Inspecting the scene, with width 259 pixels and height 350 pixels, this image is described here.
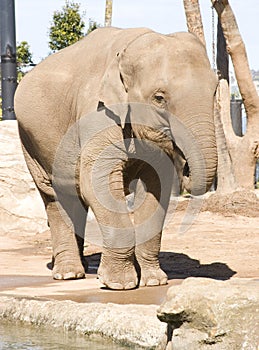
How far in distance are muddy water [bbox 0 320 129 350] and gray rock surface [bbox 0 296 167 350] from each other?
0.05 metres

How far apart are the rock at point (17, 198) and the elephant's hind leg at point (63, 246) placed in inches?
132

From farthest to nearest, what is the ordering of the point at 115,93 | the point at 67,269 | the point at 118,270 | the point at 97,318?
the point at 67,269, the point at 118,270, the point at 115,93, the point at 97,318

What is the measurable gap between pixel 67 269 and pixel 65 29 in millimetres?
21548

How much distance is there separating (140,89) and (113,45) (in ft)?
3.42

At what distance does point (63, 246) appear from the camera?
1066 cm

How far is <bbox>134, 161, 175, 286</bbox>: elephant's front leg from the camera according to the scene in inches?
375

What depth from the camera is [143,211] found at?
9609 mm

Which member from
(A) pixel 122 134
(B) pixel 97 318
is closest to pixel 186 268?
(A) pixel 122 134

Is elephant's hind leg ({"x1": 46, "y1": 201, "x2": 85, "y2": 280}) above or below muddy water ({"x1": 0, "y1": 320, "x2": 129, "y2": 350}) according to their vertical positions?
below

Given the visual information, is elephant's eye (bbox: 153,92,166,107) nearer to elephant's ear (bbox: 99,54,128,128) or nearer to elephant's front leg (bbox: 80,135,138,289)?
elephant's ear (bbox: 99,54,128,128)

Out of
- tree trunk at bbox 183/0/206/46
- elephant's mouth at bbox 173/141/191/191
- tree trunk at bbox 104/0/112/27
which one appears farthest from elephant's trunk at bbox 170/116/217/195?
tree trunk at bbox 104/0/112/27

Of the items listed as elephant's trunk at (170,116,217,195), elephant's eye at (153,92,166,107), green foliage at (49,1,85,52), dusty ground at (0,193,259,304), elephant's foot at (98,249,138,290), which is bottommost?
green foliage at (49,1,85,52)

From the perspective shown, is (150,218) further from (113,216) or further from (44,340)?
(44,340)

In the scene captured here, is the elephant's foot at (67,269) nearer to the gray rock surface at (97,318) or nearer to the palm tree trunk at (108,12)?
the gray rock surface at (97,318)
